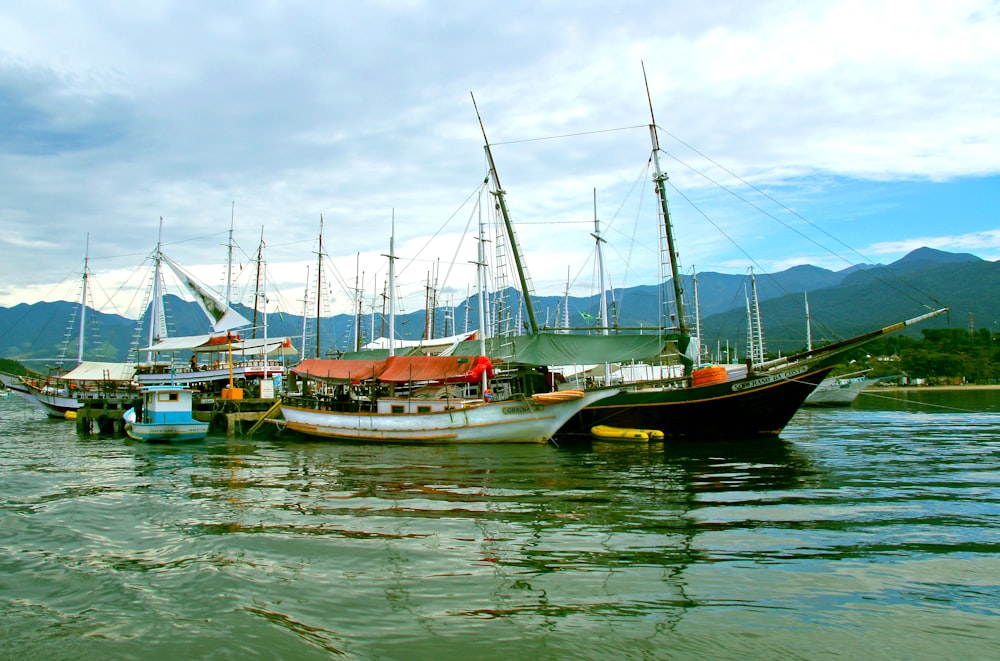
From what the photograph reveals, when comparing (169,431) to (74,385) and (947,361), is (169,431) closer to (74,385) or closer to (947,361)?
(74,385)

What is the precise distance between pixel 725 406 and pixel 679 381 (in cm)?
288

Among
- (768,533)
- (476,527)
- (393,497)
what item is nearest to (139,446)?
(393,497)

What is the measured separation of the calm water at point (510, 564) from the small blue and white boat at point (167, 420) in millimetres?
13295

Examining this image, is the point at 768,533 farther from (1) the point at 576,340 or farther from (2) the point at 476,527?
(1) the point at 576,340

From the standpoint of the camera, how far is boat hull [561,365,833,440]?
2750 centimetres

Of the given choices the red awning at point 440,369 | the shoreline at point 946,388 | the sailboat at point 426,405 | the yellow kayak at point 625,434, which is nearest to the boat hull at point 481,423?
the sailboat at point 426,405

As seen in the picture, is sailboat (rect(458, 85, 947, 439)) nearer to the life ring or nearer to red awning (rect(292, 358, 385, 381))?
the life ring

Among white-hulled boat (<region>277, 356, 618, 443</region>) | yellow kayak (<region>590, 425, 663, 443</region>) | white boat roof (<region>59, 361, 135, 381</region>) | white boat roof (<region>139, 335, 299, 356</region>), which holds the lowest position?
yellow kayak (<region>590, 425, 663, 443</region>)

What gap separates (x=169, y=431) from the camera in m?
33.0

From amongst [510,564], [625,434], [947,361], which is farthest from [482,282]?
[947,361]

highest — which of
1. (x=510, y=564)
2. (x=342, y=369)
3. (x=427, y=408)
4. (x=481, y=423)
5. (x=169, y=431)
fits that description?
(x=342, y=369)

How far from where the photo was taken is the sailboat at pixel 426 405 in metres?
28.2

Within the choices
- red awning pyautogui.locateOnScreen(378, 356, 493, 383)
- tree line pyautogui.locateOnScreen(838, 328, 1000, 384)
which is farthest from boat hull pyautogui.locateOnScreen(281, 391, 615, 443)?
tree line pyautogui.locateOnScreen(838, 328, 1000, 384)

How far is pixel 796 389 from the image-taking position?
1099 inches
